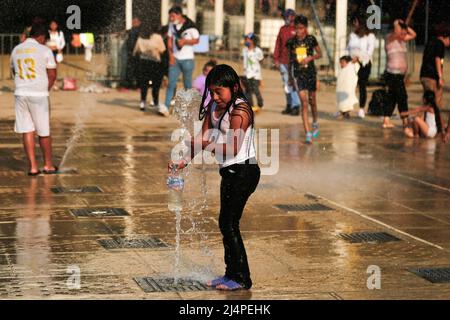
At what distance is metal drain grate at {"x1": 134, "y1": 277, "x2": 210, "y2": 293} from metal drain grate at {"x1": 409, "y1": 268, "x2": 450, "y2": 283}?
5.66 feet

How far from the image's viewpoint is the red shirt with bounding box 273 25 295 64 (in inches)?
788

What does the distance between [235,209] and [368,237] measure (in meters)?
2.43

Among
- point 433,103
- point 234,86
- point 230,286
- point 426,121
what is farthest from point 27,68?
point 426,121

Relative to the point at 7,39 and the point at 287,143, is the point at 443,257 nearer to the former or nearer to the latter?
the point at 287,143

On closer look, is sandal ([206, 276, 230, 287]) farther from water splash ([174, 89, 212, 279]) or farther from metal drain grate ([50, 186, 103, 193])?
metal drain grate ([50, 186, 103, 193])

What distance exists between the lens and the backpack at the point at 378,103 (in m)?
19.3

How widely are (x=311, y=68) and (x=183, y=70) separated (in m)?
4.34

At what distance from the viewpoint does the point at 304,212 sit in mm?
11445

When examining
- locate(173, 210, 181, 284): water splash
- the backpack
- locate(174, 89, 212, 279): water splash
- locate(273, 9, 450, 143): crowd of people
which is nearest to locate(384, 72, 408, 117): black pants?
locate(273, 9, 450, 143): crowd of people

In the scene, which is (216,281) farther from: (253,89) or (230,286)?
(253,89)

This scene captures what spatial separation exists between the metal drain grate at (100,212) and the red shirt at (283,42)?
350 inches

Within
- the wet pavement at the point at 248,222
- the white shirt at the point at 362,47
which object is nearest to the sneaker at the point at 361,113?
the white shirt at the point at 362,47

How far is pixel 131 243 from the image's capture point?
9.87m

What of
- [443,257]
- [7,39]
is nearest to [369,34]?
[443,257]
